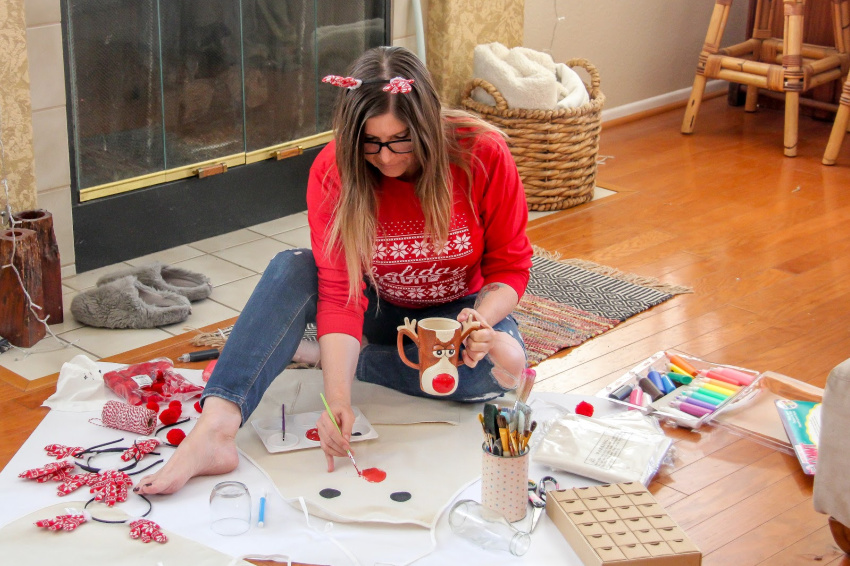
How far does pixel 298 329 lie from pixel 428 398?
1.10 ft

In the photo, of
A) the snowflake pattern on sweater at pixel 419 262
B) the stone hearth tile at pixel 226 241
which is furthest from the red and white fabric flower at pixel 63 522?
the stone hearth tile at pixel 226 241

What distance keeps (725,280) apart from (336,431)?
1452mm

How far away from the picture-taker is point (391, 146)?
5.68 feet

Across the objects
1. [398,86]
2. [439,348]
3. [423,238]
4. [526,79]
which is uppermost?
[398,86]

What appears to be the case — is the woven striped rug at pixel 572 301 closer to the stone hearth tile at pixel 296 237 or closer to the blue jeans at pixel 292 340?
the blue jeans at pixel 292 340

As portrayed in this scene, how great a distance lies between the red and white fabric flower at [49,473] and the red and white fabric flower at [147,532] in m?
0.23

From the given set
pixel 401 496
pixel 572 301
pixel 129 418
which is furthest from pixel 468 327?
pixel 572 301

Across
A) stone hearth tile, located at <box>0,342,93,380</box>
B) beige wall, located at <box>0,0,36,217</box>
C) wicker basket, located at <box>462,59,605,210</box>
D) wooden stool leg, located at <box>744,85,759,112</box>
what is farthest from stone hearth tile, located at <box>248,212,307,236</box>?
wooden stool leg, located at <box>744,85,759,112</box>

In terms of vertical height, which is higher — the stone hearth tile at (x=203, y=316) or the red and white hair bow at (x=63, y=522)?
the red and white hair bow at (x=63, y=522)

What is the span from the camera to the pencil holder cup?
5.42 feet

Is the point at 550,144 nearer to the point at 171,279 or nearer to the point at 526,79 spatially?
the point at 526,79

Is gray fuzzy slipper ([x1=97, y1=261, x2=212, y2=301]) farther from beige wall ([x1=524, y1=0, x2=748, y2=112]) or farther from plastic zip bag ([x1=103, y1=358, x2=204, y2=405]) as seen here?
beige wall ([x1=524, y1=0, x2=748, y2=112])

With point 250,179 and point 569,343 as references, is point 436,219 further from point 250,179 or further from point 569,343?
point 250,179

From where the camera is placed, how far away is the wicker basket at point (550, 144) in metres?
3.21
